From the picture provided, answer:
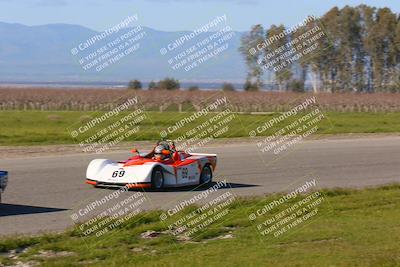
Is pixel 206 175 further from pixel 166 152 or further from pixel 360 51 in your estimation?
pixel 360 51

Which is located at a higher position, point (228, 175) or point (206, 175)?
point (206, 175)

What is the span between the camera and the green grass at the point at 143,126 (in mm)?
29795

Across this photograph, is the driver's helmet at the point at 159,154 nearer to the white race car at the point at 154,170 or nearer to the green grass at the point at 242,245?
the white race car at the point at 154,170

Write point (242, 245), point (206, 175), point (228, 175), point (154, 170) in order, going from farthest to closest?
point (228, 175)
point (206, 175)
point (154, 170)
point (242, 245)

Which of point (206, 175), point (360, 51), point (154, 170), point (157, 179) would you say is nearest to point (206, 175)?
point (206, 175)

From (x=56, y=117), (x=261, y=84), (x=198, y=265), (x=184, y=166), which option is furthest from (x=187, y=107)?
(x=198, y=265)

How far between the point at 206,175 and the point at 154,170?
5.64 ft

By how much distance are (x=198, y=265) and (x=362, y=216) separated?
493cm

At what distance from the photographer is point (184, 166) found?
57.2 ft

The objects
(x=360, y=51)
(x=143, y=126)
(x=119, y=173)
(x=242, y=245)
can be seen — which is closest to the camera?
(x=242, y=245)

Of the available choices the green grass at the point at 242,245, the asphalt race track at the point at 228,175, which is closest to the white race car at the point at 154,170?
the asphalt race track at the point at 228,175

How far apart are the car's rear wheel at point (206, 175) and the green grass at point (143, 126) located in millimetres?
11333

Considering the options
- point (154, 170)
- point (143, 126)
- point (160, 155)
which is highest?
point (143, 126)

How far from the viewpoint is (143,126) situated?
1443 inches
